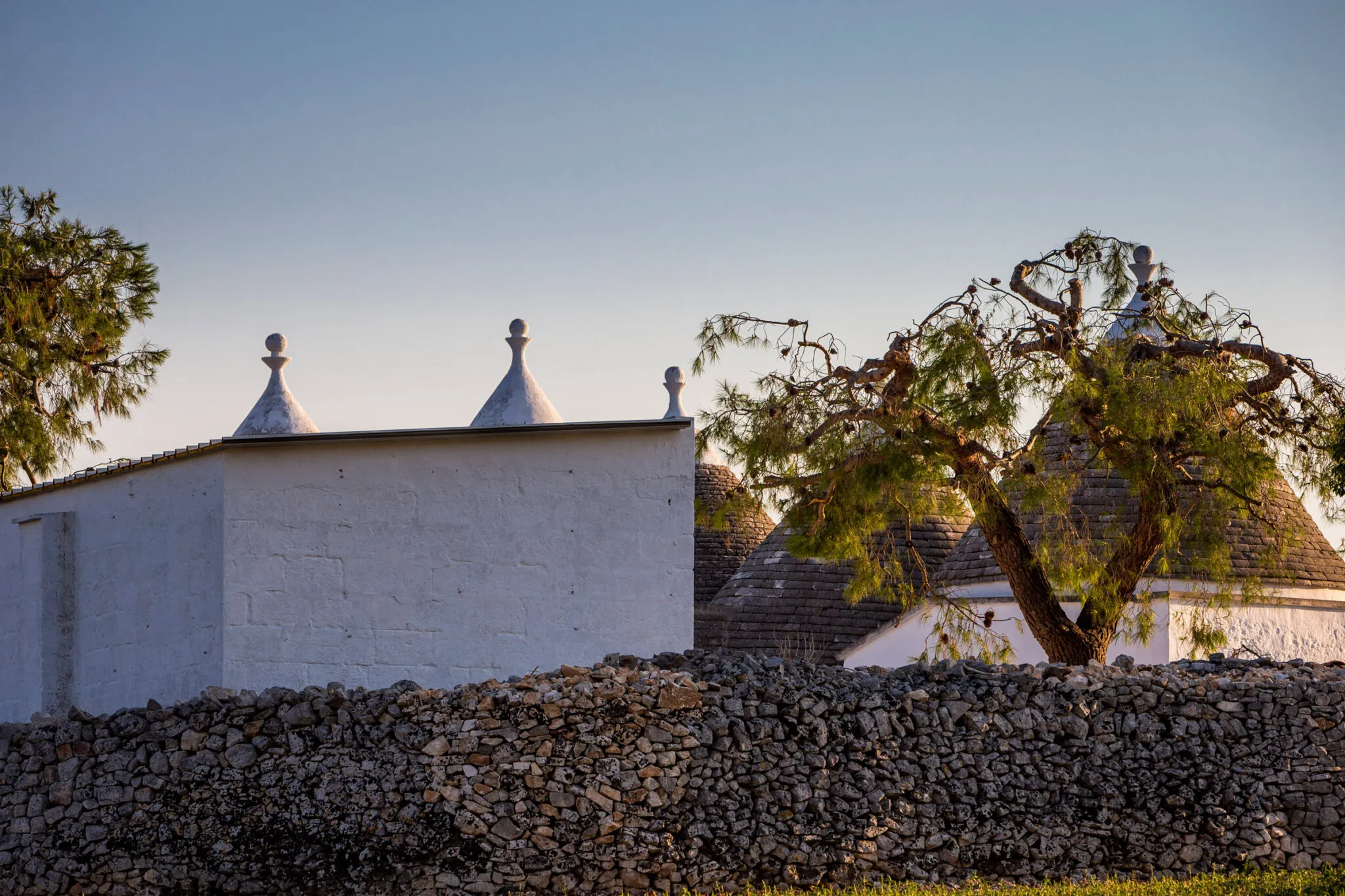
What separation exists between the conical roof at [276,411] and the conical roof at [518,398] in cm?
221

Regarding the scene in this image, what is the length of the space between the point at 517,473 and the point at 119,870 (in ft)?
13.1

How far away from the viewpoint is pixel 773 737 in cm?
980

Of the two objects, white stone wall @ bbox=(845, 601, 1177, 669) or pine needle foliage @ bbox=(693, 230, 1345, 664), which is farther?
white stone wall @ bbox=(845, 601, 1177, 669)

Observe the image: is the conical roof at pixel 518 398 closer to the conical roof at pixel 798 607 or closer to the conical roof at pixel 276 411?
the conical roof at pixel 276 411

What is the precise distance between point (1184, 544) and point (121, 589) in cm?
1138

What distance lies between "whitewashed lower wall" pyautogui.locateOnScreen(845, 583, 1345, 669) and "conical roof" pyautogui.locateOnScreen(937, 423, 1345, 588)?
0.97 ft

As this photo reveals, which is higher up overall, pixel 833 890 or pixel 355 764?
pixel 355 764

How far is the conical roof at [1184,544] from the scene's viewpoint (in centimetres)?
1689

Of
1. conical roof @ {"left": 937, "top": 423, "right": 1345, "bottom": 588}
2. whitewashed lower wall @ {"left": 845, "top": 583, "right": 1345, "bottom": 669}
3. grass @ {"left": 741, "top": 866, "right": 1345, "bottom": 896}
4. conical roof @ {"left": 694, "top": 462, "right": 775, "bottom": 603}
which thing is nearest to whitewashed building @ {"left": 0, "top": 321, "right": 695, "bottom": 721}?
grass @ {"left": 741, "top": 866, "right": 1345, "bottom": 896}

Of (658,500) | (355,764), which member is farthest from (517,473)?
(355,764)

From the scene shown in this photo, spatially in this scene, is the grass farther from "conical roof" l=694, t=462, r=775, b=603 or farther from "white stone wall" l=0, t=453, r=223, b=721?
"conical roof" l=694, t=462, r=775, b=603

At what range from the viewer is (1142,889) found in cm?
943

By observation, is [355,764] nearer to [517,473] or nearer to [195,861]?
[195,861]

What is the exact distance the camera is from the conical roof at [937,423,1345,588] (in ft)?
55.4
